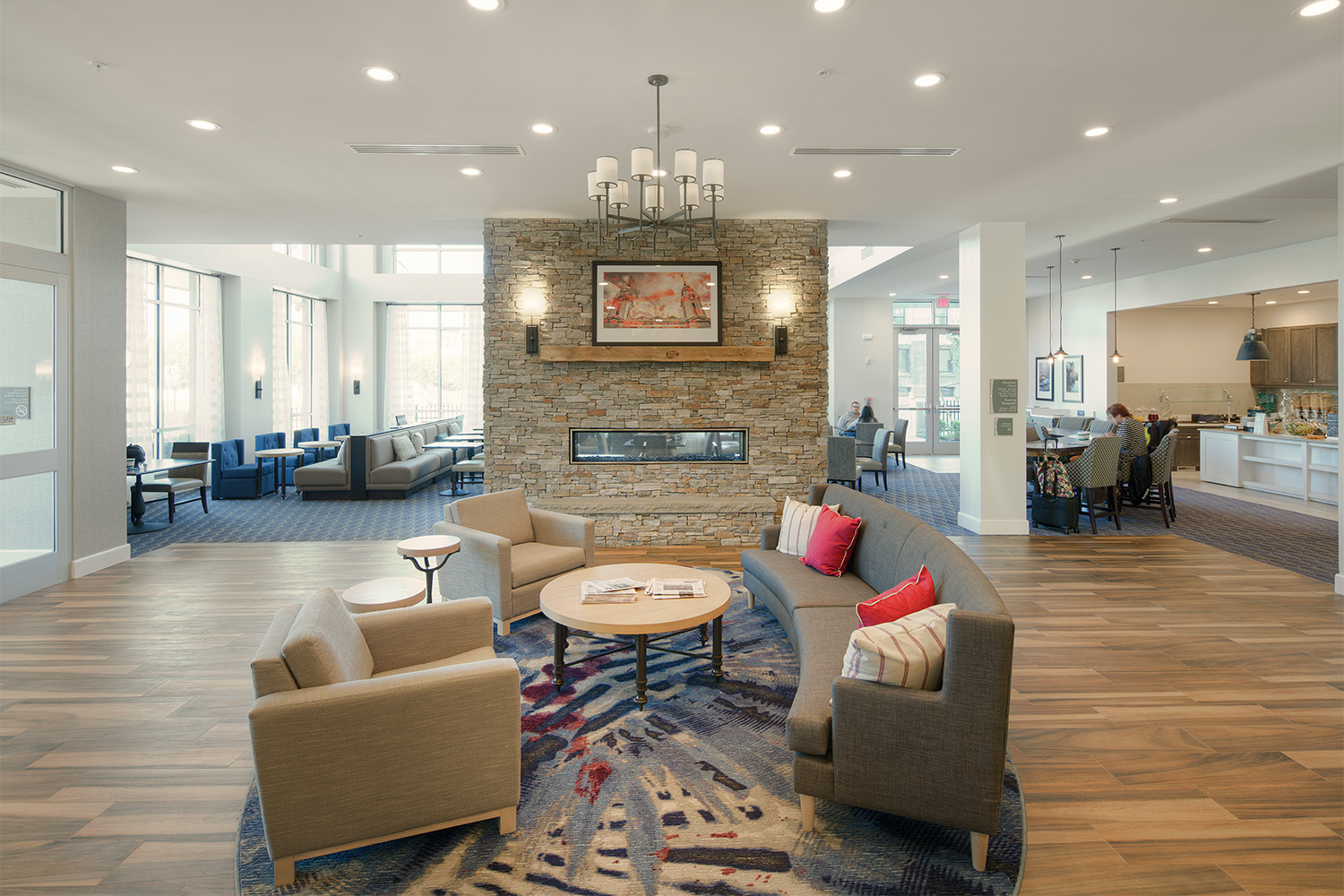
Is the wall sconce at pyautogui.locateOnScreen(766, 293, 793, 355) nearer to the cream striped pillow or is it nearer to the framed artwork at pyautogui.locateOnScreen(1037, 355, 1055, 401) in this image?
the cream striped pillow

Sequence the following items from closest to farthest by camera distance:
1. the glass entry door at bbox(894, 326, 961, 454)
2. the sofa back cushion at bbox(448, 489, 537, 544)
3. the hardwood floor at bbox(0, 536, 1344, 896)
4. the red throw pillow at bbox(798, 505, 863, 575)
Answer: the hardwood floor at bbox(0, 536, 1344, 896), the red throw pillow at bbox(798, 505, 863, 575), the sofa back cushion at bbox(448, 489, 537, 544), the glass entry door at bbox(894, 326, 961, 454)

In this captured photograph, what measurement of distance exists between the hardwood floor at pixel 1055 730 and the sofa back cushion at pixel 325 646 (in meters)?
0.64

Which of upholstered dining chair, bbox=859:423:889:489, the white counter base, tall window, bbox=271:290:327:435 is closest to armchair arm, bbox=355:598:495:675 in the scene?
upholstered dining chair, bbox=859:423:889:489

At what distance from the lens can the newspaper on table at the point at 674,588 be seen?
3664 mm

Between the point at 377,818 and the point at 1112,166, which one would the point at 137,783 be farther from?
the point at 1112,166

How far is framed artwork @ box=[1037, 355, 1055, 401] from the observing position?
43.7ft

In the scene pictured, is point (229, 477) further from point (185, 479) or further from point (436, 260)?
point (436, 260)

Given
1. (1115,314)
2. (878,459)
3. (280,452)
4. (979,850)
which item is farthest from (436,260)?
(979,850)

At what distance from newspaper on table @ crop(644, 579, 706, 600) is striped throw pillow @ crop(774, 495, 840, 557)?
89cm

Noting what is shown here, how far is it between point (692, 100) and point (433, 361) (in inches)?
474

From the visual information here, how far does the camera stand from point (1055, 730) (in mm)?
3115

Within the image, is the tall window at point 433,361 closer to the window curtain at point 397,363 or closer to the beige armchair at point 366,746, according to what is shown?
the window curtain at point 397,363

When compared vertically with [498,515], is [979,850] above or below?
below

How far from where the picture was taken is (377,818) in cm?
222
